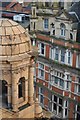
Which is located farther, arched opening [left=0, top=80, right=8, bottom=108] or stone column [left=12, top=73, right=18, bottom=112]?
arched opening [left=0, top=80, right=8, bottom=108]

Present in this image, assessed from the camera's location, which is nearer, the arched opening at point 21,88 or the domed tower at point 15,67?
the domed tower at point 15,67

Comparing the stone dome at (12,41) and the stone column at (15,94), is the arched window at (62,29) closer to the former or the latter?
the stone dome at (12,41)

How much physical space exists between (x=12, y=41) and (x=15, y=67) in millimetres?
714

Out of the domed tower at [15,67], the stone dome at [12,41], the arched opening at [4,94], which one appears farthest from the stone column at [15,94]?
the stone dome at [12,41]

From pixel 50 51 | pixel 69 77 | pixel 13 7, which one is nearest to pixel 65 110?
pixel 69 77

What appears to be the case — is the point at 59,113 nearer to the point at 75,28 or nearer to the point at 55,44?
the point at 55,44

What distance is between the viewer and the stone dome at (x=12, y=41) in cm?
766

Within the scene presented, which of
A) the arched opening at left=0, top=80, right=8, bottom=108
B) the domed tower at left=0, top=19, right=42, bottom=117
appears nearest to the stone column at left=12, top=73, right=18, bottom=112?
the domed tower at left=0, top=19, right=42, bottom=117

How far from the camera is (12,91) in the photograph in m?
8.09

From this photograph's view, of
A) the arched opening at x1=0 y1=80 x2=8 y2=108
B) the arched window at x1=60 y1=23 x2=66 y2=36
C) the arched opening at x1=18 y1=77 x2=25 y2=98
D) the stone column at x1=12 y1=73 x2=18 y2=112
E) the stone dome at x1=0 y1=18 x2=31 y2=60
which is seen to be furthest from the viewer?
the arched window at x1=60 y1=23 x2=66 y2=36

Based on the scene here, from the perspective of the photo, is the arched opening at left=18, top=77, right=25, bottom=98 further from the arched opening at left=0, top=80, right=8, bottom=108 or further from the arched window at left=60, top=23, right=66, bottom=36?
the arched window at left=60, top=23, right=66, bottom=36

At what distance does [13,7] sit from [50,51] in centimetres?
1865

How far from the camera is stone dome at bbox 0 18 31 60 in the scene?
7.66 meters

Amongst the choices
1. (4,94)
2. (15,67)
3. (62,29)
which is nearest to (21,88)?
(4,94)
